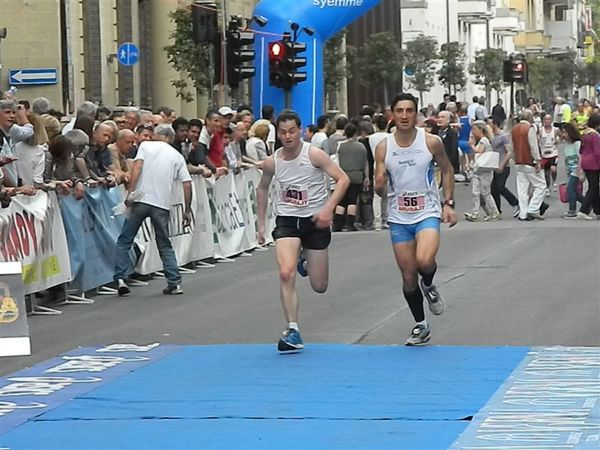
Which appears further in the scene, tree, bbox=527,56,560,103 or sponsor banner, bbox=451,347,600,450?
tree, bbox=527,56,560,103

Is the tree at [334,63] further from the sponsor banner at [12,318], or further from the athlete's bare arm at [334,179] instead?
the sponsor banner at [12,318]

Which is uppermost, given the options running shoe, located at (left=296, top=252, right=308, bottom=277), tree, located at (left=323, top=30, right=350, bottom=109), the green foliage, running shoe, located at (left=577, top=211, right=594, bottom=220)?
the green foliage

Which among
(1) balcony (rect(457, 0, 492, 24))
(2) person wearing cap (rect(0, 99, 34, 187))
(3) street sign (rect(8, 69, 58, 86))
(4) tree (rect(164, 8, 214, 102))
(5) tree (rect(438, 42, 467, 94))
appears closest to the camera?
(2) person wearing cap (rect(0, 99, 34, 187))

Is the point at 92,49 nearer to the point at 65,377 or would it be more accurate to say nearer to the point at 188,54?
the point at 188,54

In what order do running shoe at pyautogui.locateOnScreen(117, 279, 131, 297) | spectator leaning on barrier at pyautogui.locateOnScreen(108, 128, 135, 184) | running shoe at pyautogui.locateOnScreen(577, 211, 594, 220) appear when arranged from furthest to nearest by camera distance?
running shoe at pyautogui.locateOnScreen(577, 211, 594, 220), spectator leaning on barrier at pyautogui.locateOnScreen(108, 128, 135, 184), running shoe at pyautogui.locateOnScreen(117, 279, 131, 297)

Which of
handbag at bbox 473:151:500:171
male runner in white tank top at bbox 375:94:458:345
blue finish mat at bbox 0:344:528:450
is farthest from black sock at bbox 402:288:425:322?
handbag at bbox 473:151:500:171

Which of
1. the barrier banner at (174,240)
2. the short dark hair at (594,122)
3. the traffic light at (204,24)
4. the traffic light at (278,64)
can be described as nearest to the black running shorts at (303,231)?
the barrier banner at (174,240)

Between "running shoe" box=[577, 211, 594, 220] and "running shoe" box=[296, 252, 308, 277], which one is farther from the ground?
"running shoe" box=[296, 252, 308, 277]

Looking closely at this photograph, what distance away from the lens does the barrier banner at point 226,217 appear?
22.2 meters

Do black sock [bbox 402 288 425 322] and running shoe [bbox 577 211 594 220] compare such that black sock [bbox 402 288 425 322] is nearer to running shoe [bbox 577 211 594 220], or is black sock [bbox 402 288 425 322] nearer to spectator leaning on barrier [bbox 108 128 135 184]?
spectator leaning on barrier [bbox 108 128 135 184]

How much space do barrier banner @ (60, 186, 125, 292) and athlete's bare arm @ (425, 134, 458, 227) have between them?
534 cm

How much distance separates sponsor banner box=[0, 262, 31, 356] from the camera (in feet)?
34.1

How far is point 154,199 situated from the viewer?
57.9 feet

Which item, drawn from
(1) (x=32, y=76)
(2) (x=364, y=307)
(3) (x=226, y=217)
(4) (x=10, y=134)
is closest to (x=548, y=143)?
(3) (x=226, y=217)
